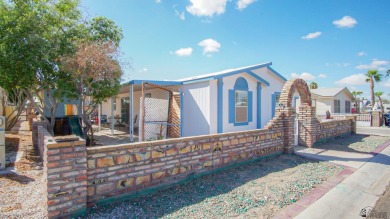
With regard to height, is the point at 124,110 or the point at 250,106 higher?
the point at 250,106

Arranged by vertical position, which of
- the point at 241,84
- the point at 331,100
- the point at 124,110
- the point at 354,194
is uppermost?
the point at 241,84

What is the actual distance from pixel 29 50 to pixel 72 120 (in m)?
3.13

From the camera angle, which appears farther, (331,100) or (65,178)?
(331,100)

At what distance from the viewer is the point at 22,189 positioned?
4215mm

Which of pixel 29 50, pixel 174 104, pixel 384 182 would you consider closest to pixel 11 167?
pixel 29 50

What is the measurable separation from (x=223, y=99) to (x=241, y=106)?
1.34 m

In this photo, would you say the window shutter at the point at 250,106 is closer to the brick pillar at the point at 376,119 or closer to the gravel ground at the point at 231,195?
the gravel ground at the point at 231,195

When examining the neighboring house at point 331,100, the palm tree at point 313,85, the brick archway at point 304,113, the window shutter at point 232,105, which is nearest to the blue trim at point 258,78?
the window shutter at point 232,105

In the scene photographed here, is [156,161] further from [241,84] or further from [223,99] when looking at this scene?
[241,84]

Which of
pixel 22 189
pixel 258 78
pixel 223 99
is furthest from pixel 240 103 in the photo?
pixel 22 189

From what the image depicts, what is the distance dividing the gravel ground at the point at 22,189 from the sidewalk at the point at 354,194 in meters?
4.05

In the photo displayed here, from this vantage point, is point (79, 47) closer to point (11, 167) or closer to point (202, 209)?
point (11, 167)

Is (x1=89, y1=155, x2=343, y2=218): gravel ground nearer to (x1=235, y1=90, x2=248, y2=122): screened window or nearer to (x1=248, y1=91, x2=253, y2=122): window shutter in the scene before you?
(x1=235, y1=90, x2=248, y2=122): screened window

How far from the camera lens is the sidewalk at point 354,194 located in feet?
11.8
